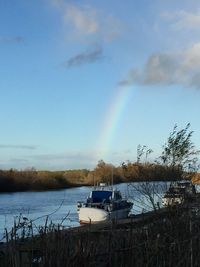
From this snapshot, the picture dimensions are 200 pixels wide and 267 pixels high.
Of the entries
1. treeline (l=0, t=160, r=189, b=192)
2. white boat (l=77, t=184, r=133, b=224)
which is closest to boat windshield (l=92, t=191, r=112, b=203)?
white boat (l=77, t=184, r=133, b=224)

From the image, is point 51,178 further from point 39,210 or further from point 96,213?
point 96,213

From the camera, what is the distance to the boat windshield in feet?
140

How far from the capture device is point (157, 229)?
8586mm

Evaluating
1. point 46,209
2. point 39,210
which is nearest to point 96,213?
point 39,210

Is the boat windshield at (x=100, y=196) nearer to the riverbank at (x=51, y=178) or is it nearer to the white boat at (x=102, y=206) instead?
the white boat at (x=102, y=206)

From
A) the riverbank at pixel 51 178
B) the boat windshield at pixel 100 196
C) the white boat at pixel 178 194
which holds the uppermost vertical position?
the riverbank at pixel 51 178

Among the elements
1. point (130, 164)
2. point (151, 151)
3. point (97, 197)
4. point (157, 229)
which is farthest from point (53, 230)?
point (97, 197)

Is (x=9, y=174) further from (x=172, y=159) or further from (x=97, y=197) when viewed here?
(x=172, y=159)

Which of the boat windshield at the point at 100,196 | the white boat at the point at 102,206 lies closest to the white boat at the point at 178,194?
the white boat at the point at 102,206

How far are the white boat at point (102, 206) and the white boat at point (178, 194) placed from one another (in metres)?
23.9

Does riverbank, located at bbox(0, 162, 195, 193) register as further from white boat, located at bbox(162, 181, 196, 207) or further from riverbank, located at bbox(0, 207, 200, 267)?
riverbank, located at bbox(0, 207, 200, 267)

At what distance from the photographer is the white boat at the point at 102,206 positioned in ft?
127

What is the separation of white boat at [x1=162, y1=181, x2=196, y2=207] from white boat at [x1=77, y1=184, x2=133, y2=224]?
78.4 ft

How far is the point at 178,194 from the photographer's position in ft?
38.1
